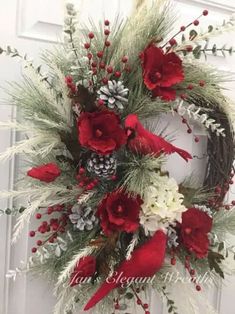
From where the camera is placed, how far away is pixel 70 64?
34.3 inches

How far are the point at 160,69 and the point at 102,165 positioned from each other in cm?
24

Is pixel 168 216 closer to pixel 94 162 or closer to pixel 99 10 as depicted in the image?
pixel 94 162

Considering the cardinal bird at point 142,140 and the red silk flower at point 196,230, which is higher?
the cardinal bird at point 142,140

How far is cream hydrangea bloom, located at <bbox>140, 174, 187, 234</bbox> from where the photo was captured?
86cm

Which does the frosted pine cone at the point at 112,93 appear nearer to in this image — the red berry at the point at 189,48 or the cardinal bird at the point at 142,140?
the cardinal bird at the point at 142,140

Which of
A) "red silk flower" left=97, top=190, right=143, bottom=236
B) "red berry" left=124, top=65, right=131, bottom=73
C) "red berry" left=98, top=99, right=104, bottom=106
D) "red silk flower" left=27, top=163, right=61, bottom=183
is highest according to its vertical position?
"red berry" left=124, top=65, right=131, bottom=73

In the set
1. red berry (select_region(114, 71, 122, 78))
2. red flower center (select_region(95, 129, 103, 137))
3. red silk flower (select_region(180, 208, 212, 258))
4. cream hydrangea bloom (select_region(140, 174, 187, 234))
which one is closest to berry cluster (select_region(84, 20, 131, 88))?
red berry (select_region(114, 71, 122, 78))

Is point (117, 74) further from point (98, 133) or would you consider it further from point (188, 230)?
point (188, 230)

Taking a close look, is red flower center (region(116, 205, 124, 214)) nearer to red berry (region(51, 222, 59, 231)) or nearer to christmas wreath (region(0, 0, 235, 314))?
christmas wreath (region(0, 0, 235, 314))

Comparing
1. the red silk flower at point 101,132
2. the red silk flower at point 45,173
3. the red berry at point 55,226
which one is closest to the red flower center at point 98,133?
the red silk flower at point 101,132

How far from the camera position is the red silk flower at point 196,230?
0.90 m

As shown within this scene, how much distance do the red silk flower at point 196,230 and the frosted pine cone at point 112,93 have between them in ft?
0.95

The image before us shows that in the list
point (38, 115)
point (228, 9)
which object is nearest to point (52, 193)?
point (38, 115)

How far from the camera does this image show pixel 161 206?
86cm
